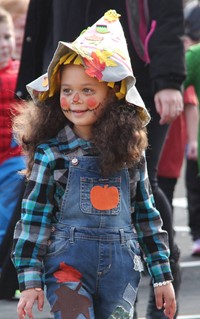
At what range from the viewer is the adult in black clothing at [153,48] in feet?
18.8

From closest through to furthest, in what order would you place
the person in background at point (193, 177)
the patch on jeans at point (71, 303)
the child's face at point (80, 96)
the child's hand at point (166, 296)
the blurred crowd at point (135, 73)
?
the patch on jeans at point (71, 303) < the child's face at point (80, 96) < the child's hand at point (166, 296) < the blurred crowd at point (135, 73) < the person in background at point (193, 177)

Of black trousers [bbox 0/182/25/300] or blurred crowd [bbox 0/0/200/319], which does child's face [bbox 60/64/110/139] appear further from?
black trousers [bbox 0/182/25/300]

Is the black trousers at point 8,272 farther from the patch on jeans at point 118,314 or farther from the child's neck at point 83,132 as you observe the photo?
the patch on jeans at point 118,314

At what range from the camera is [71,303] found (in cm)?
466

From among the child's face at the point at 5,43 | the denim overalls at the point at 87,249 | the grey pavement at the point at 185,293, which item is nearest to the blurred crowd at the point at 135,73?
the child's face at the point at 5,43

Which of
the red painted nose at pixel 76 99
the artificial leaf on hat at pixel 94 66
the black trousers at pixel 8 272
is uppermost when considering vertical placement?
the artificial leaf on hat at pixel 94 66

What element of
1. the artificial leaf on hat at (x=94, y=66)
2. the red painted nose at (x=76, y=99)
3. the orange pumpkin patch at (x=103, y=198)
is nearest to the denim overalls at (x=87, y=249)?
the orange pumpkin patch at (x=103, y=198)

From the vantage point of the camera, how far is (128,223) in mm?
4805

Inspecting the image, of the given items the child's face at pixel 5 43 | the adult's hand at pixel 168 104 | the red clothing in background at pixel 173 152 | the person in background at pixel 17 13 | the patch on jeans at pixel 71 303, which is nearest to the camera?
the patch on jeans at pixel 71 303

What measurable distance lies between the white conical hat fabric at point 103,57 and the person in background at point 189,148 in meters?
2.88

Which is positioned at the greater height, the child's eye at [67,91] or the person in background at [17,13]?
the child's eye at [67,91]

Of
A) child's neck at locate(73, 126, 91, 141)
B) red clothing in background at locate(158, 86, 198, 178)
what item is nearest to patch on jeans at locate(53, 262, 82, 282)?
child's neck at locate(73, 126, 91, 141)

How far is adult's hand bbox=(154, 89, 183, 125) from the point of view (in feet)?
18.6

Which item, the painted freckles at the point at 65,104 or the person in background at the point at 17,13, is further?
the person in background at the point at 17,13
